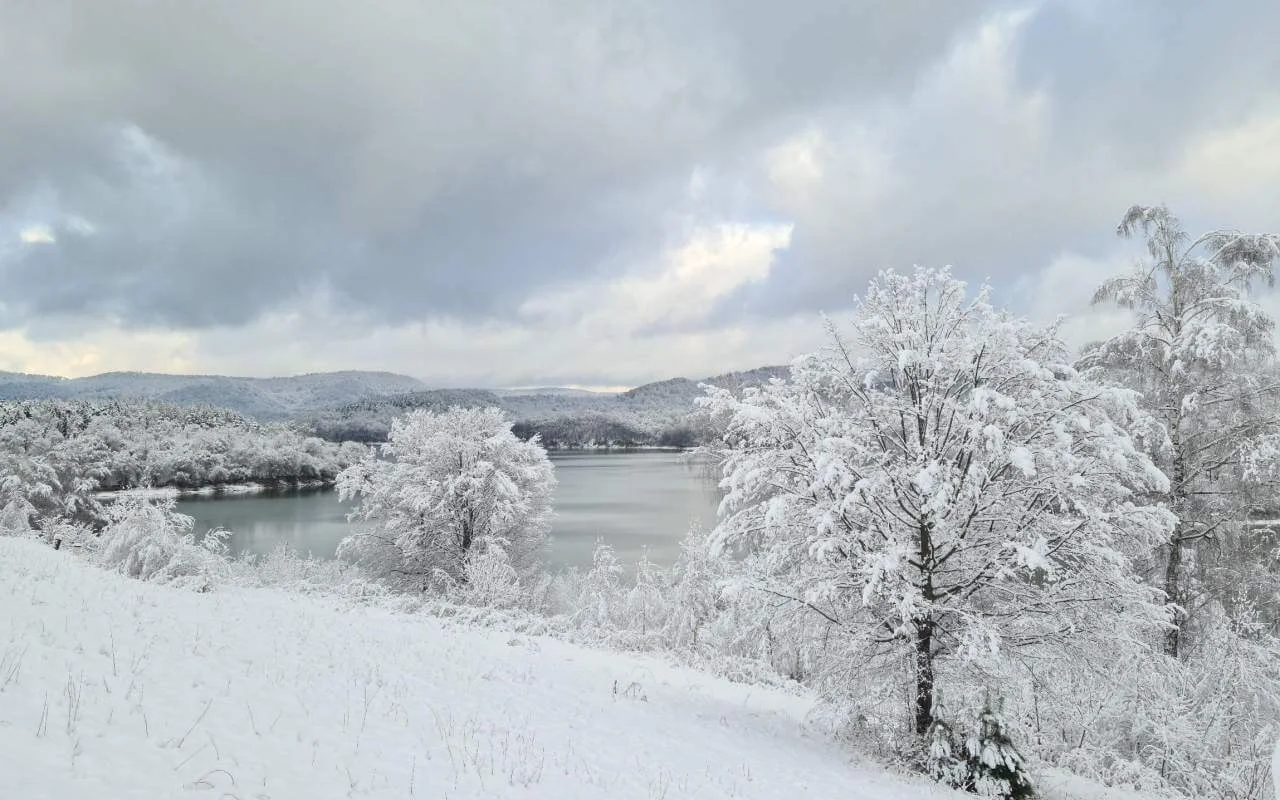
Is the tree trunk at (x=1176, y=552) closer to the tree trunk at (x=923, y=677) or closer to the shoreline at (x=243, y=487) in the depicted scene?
the tree trunk at (x=923, y=677)

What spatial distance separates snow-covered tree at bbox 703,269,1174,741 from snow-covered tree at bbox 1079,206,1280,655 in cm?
426

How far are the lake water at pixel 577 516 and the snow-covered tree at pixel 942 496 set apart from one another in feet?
54.8

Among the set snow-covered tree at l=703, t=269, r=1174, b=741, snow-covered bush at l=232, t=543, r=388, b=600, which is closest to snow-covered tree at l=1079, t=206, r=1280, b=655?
snow-covered tree at l=703, t=269, r=1174, b=741

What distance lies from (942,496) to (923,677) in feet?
9.75

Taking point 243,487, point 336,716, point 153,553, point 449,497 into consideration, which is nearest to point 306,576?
point 449,497

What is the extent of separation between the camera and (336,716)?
619 cm

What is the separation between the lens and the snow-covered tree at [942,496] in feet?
23.6

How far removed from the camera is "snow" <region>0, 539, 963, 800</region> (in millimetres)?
4574

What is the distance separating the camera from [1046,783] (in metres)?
8.23

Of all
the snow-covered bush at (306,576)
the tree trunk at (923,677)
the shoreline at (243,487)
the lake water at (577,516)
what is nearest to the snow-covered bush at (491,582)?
the snow-covered bush at (306,576)

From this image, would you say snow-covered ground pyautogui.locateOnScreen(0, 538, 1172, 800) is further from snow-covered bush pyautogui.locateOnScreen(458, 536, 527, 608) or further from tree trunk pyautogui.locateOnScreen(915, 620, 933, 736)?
snow-covered bush pyautogui.locateOnScreen(458, 536, 527, 608)

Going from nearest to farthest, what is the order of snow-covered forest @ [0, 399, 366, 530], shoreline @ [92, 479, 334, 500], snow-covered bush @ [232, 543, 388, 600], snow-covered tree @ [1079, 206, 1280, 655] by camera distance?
1. snow-covered tree @ [1079, 206, 1280, 655]
2. snow-covered bush @ [232, 543, 388, 600]
3. snow-covered forest @ [0, 399, 366, 530]
4. shoreline @ [92, 479, 334, 500]

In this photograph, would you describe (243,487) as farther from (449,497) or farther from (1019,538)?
(1019,538)

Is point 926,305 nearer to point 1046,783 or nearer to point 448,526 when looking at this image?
point 1046,783
